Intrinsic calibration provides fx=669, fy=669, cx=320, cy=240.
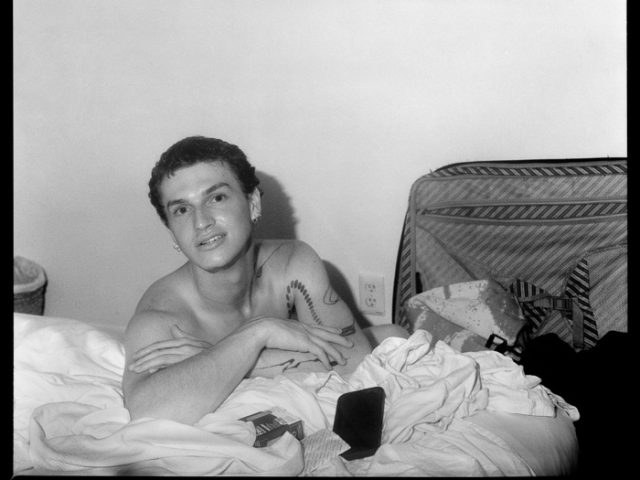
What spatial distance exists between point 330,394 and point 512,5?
940 millimetres

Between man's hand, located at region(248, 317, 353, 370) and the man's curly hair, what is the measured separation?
0.94ft

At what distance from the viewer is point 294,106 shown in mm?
1710

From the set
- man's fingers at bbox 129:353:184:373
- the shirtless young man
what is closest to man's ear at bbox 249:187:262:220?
the shirtless young man

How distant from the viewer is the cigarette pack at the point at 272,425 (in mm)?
983

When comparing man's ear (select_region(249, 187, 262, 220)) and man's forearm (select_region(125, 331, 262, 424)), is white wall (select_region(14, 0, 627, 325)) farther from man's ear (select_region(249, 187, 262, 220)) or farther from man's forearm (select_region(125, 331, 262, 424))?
man's forearm (select_region(125, 331, 262, 424))

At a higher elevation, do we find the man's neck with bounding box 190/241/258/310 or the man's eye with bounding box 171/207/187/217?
the man's eye with bounding box 171/207/187/217

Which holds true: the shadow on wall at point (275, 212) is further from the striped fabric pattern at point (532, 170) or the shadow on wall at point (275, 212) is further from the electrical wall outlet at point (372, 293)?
the striped fabric pattern at point (532, 170)

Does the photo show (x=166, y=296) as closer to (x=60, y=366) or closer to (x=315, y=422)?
(x=60, y=366)

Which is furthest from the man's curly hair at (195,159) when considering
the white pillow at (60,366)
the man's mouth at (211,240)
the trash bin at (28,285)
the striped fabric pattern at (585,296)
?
the trash bin at (28,285)

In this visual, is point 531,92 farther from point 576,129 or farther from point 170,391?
point 170,391

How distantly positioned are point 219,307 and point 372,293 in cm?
56

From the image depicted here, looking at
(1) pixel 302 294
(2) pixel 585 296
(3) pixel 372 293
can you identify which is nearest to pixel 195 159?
(1) pixel 302 294

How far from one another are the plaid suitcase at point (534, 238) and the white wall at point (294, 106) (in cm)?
9

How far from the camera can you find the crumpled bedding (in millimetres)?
940
